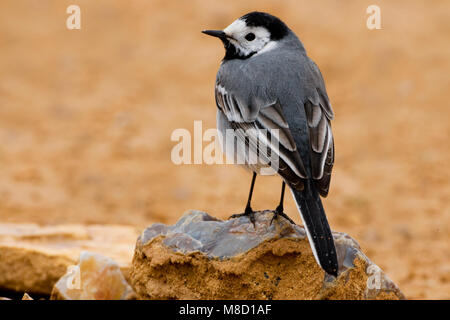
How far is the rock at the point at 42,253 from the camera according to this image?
6.43 meters

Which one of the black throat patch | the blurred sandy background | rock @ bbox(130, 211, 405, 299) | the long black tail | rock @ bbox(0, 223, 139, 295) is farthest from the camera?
the blurred sandy background

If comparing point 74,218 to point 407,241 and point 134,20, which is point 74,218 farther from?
point 134,20

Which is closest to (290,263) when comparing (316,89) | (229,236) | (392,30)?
(229,236)

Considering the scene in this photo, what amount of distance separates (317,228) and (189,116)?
25.9 feet

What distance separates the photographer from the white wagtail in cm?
475

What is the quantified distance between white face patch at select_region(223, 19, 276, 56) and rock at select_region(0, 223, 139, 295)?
2.22 m

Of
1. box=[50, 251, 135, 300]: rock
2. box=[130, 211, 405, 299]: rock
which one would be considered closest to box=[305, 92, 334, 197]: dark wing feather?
box=[130, 211, 405, 299]: rock

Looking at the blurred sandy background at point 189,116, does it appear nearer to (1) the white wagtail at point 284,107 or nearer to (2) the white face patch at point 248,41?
(1) the white wagtail at point 284,107

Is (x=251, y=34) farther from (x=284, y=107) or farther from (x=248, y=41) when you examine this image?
(x=284, y=107)

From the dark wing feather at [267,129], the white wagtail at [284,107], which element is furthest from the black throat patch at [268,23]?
the dark wing feather at [267,129]

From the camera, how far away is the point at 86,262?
5887 mm

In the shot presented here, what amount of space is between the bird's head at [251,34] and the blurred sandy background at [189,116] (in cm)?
327

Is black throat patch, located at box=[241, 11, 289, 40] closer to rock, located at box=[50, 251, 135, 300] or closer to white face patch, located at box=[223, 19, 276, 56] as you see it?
white face patch, located at box=[223, 19, 276, 56]

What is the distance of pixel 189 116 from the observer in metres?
12.3
